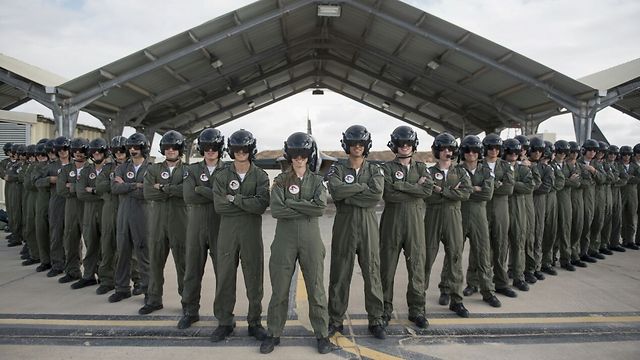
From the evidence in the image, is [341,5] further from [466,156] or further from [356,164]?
[356,164]

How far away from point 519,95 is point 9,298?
15.9 metres

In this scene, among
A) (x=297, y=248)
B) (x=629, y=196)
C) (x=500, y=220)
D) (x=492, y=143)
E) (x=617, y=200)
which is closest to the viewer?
(x=297, y=248)

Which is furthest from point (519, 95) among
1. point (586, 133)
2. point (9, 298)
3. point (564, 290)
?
point (9, 298)

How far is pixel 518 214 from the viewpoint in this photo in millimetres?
5848

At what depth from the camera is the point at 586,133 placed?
1241 cm

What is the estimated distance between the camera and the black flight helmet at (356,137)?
429cm

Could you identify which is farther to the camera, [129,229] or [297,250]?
[129,229]

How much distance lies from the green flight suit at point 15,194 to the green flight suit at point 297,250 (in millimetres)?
7559

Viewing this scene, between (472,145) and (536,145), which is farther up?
(536,145)

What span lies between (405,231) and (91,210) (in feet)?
14.6

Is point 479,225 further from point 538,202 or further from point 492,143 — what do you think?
point 538,202

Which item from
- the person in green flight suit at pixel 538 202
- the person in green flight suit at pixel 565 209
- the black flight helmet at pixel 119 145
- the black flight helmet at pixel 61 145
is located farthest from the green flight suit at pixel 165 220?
the person in green flight suit at pixel 565 209

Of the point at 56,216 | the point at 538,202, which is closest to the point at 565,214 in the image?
the point at 538,202

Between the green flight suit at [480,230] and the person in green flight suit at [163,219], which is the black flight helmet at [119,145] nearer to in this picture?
the person in green flight suit at [163,219]
